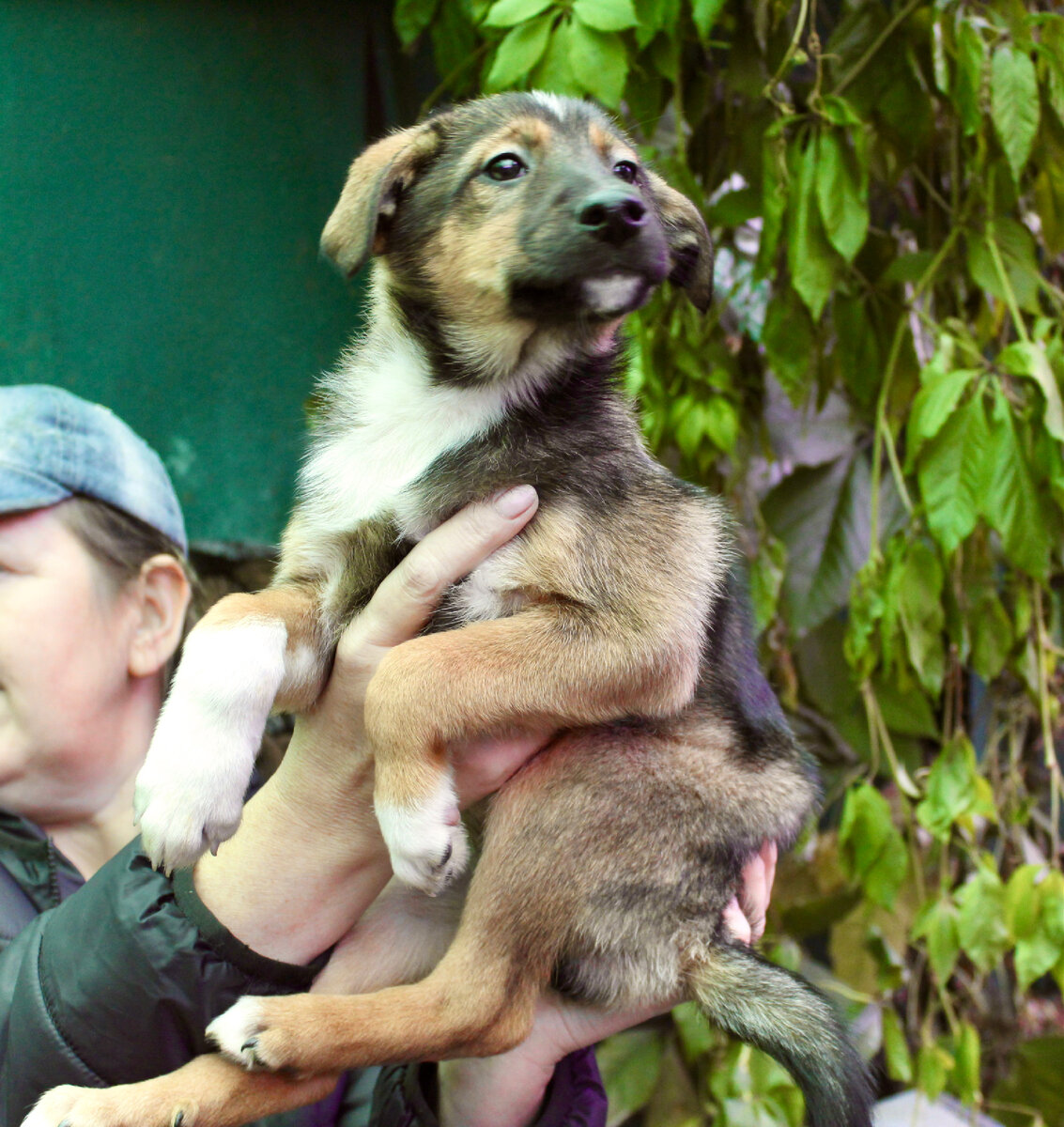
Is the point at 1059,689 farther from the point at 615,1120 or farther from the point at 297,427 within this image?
the point at 297,427

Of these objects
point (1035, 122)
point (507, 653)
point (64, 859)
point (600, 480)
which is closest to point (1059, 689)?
point (1035, 122)

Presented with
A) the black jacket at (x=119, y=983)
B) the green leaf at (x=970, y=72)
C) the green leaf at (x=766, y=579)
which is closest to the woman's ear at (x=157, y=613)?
the black jacket at (x=119, y=983)

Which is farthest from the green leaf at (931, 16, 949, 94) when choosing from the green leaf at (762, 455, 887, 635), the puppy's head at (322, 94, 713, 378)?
the green leaf at (762, 455, 887, 635)

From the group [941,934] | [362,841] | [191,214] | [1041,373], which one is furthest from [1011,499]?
[191,214]

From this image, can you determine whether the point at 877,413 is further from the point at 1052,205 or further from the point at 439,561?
the point at 439,561

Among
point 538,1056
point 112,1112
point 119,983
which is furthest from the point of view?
point 538,1056

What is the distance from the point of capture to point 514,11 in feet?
6.93

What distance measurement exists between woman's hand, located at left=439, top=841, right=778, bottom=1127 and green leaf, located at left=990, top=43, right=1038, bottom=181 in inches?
64.8

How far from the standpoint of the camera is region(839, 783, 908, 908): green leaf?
2.57m

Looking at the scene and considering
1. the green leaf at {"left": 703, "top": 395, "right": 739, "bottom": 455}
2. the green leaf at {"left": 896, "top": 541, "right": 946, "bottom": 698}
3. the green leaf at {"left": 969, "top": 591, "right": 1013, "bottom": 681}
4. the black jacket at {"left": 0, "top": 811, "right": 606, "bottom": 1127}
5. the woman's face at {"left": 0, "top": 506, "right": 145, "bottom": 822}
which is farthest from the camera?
the green leaf at {"left": 969, "top": 591, "right": 1013, "bottom": 681}

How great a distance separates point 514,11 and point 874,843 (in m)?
2.14

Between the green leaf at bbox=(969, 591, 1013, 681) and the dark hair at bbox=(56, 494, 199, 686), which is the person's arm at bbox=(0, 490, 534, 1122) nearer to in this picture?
the dark hair at bbox=(56, 494, 199, 686)

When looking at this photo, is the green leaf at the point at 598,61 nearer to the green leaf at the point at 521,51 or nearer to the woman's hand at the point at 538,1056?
the green leaf at the point at 521,51

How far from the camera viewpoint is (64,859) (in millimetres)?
2219
